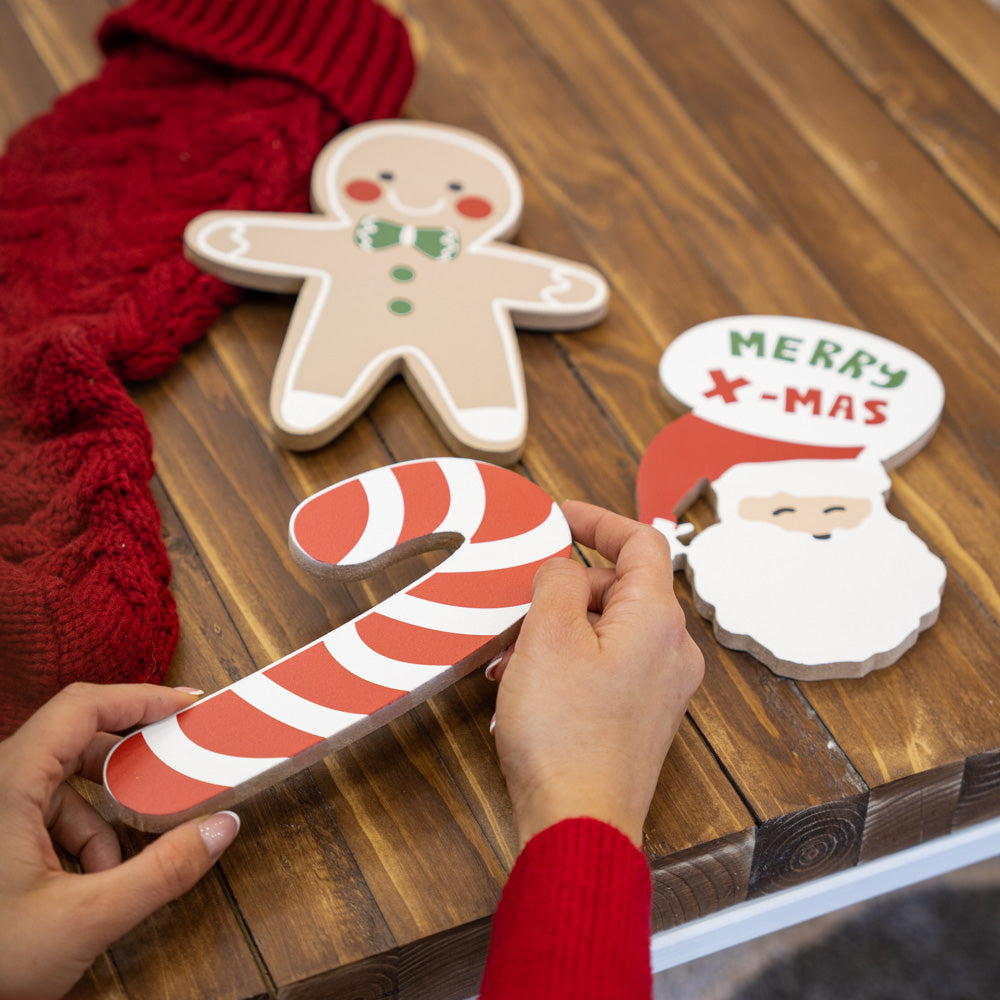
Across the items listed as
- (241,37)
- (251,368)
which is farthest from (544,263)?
(241,37)

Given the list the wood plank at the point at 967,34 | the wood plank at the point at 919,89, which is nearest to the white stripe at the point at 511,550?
the wood plank at the point at 919,89

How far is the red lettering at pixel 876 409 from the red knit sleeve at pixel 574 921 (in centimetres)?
57

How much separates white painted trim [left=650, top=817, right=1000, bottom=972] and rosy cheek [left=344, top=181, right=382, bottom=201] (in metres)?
0.83

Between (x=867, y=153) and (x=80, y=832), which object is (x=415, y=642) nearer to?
(x=80, y=832)

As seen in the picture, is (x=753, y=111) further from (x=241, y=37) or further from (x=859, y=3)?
(x=241, y=37)

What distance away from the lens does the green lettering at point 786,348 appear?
1.08 meters

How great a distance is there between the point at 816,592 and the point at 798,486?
12 cm

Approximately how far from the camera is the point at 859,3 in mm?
1463

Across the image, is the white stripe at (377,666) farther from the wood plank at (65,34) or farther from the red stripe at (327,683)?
the wood plank at (65,34)

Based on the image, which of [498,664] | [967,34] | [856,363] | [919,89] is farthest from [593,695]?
[967,34]

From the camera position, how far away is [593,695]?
28.2 inches

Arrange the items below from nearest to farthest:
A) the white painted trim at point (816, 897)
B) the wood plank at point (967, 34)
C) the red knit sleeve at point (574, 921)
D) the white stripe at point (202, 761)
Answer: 1. the red knit sleeve at point (574, 921)
2. the white stripe at point (202, 761)
3. the white painted trim at point (816, 897)
4. the wood plank at point (967, 34)

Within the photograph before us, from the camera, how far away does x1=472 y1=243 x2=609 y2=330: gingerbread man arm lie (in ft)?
3.59

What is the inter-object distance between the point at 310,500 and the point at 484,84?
2.47 feet
